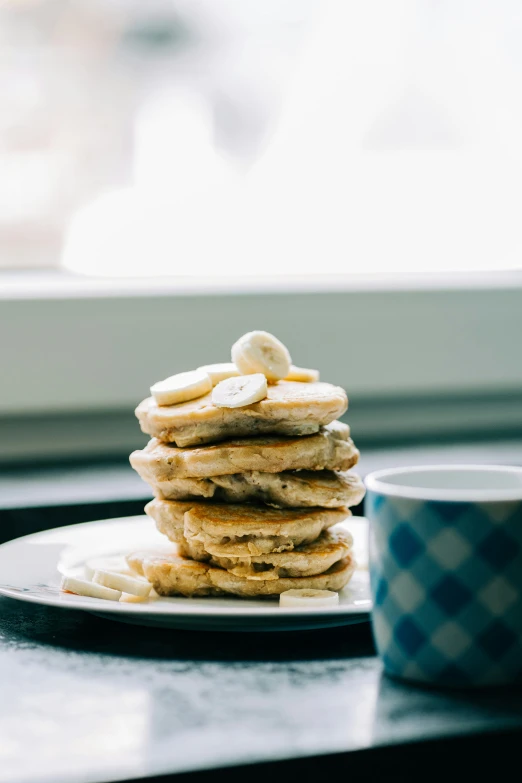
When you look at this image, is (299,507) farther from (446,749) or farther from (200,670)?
(446,749)

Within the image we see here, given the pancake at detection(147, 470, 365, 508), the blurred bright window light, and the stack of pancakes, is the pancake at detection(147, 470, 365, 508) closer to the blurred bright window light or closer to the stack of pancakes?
the stack of pancakes

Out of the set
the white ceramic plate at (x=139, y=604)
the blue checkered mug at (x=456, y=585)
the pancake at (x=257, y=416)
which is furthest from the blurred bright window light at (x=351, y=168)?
the blue checkered mug at (x=456, y=585)

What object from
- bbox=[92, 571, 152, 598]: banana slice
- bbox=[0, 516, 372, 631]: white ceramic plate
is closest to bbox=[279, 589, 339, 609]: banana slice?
bbox=[0, 516, 372, 631]: white ceramic plate

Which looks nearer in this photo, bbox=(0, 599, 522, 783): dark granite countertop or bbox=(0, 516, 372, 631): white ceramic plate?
bbox=(0, 599, 522, 783): dark granite countertop

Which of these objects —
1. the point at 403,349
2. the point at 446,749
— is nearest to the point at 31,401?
the point at 403,349

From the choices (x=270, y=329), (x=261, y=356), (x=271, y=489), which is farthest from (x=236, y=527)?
(x=270, y=329)
